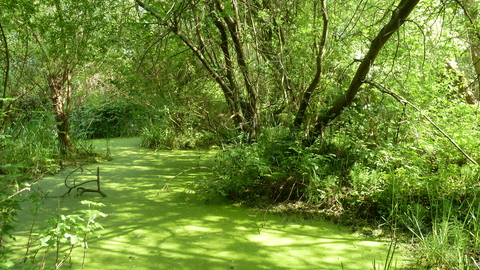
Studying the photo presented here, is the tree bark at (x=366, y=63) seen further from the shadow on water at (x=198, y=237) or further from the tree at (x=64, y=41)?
the tree at (x=64, y=41)

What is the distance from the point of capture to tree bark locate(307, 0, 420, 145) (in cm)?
296

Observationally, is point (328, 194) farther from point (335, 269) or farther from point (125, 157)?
point (125, 157)

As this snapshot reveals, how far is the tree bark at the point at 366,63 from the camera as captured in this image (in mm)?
2963

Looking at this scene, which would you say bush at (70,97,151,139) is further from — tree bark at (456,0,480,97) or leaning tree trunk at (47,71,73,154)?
tree bark at (456,0,480,97)

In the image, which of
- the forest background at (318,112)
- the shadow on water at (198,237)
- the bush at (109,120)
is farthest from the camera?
the bush at (109,120)

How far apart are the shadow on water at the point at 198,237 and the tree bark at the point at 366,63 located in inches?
46.8

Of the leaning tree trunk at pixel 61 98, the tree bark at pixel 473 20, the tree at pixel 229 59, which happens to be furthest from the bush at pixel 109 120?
Answer: the tree bark at pixel 473 20

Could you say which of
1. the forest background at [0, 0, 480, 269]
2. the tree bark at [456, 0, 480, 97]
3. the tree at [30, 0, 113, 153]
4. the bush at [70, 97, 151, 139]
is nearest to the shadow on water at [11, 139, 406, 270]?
the forest background at [0, 0, 480, 269]

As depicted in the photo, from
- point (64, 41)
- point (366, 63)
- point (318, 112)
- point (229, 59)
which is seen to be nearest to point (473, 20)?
point (366, 63)

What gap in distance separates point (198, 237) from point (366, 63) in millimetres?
2144

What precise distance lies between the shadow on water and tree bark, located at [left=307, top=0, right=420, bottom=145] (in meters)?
1.19

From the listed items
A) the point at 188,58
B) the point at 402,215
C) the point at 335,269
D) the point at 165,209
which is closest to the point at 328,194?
the point at 402,215

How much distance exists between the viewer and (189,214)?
11.0 feet

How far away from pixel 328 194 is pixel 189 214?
4.34ft
